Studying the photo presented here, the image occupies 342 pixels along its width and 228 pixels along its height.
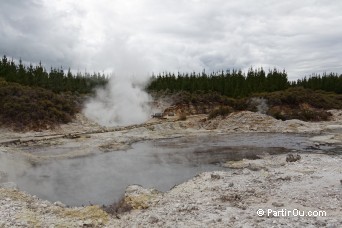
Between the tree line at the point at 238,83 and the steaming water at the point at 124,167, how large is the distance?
141 ft

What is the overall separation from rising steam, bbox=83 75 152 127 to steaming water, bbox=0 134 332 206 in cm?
1986

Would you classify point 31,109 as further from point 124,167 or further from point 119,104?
point 124,167

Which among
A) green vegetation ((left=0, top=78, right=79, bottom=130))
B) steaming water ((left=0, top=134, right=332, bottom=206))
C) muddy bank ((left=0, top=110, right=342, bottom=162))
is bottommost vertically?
steaming water ((left=0, top=134, right=332, bottom=206))

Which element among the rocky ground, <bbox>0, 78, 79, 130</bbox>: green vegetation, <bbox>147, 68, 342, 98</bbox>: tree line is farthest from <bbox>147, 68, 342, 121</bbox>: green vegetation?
the rocky ground

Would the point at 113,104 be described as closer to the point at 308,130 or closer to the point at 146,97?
the point at 146,97

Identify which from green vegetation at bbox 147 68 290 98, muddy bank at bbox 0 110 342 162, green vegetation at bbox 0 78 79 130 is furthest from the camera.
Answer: green vegetation at bbox 147 68 290 98

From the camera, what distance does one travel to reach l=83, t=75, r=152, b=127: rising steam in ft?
174

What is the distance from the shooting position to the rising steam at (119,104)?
5305 centimetres

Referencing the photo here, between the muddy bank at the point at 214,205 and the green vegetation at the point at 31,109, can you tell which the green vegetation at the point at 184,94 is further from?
the muddy bank at the point at 214,205

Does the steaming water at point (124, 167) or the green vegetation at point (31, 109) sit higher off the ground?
the green vegetation at point (31, 109)

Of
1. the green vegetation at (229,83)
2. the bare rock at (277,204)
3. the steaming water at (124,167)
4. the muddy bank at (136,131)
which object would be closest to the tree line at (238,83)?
the green vegetation at (229,83)

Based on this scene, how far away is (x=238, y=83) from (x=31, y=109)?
5001 centimetres

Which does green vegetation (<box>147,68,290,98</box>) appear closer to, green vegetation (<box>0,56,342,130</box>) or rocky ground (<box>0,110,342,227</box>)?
green vegetation (<box>0,56,342,130</box>)

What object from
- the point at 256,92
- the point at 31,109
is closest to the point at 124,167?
the point at 31,109
